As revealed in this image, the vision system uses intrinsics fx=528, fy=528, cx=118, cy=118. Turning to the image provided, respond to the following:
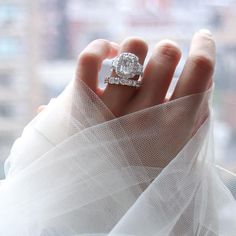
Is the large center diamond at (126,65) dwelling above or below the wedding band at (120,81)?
above

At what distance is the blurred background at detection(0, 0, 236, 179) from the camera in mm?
1131

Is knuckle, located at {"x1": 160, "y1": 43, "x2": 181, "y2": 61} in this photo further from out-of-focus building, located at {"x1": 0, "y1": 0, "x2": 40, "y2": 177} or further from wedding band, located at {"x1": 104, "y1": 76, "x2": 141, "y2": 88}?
out-of-focus building, located at {"x1": 0, "y1": 0, "x2": 40, "y2": 177}

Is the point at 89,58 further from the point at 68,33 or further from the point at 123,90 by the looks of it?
the point at 68,33

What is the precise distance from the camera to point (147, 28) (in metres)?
1.13

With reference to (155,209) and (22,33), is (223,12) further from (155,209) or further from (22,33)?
(155,209)

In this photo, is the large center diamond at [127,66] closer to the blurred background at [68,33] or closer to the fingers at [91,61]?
the fingers at [91,61]

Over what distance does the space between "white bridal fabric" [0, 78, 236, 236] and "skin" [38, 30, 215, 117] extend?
2 cm

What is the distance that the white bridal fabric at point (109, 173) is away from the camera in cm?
62

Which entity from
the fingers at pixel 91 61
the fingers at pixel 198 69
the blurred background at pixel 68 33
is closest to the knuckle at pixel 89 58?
the fingers at pixel 91 61

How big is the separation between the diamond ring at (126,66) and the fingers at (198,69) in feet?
0.19

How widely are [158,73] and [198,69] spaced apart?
0.16 ft

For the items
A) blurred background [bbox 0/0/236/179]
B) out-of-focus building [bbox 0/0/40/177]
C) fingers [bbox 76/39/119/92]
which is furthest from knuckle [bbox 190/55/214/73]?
out-of-focus building [bbox 0/0/40/177]

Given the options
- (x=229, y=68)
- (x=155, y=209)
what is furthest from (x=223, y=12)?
(x=155, y=209)

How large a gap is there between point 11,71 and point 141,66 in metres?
0.58
